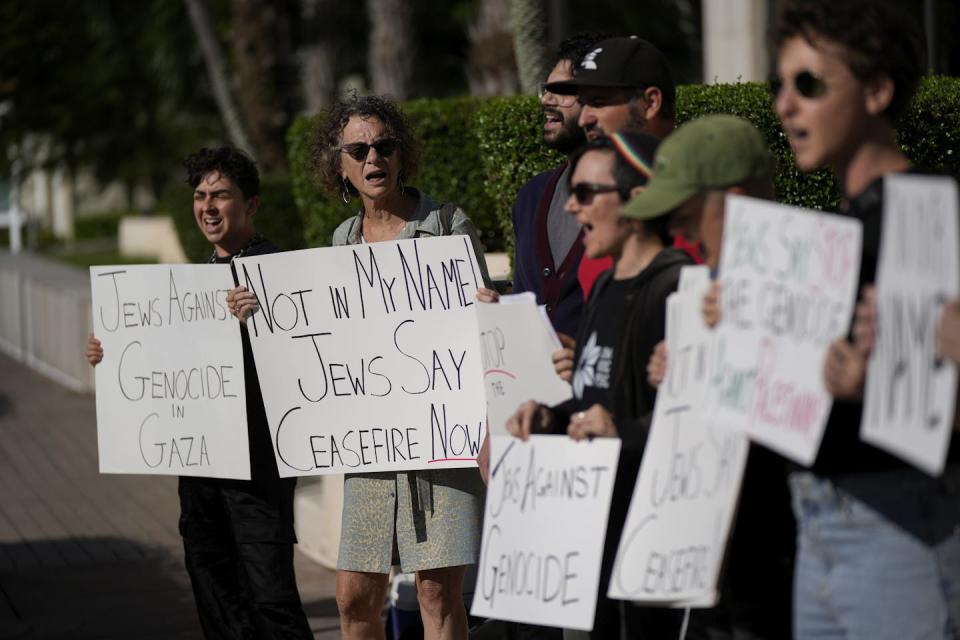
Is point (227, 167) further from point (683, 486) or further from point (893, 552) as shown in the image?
point (893, 552)

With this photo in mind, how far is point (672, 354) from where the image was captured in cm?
314

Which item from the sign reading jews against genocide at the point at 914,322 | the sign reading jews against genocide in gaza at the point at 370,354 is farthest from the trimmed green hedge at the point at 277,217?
the sign reading jews against genocide at the point at 914,322

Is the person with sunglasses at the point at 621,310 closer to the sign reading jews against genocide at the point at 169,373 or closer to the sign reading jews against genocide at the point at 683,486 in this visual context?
the sign reading jews against genocide at the point at 683,486

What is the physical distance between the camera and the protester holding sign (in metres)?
4.89

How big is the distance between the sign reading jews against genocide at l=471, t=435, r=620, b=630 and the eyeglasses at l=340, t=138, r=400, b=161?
145cm

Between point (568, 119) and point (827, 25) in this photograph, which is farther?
point (568, 119)

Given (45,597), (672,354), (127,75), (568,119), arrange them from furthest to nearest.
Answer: (127,75)
(45,597)
(568,119)
(672,354)

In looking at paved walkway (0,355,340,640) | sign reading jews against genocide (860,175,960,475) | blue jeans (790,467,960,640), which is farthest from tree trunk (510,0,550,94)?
sign reading jews against genocide (860,175,960,475)

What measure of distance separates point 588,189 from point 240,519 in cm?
212

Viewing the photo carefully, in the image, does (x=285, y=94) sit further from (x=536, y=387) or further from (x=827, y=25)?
(x=827, y=25)

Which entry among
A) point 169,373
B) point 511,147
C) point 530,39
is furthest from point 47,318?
point 169,373

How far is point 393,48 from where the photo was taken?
14.2 m

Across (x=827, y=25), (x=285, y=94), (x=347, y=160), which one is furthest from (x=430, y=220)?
(x=285, y=94)

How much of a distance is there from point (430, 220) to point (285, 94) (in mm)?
10497
